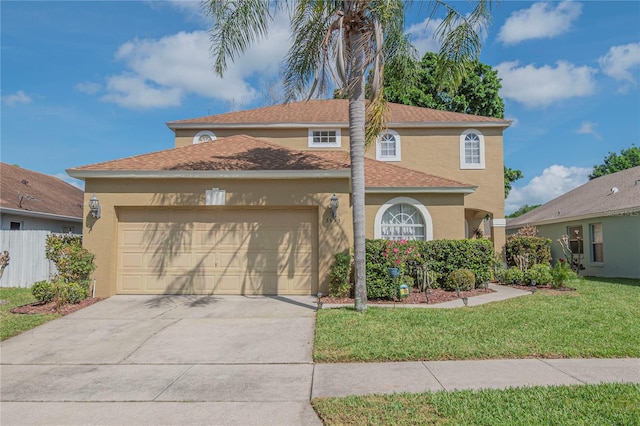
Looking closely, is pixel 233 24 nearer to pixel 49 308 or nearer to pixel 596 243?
pixel 49 308

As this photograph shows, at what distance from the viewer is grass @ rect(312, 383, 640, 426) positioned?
13.3 ft

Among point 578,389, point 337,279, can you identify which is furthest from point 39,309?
point 578,389

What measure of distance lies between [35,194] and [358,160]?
53.9 feet

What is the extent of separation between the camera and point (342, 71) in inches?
347

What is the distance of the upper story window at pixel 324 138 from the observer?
18094 millimetres

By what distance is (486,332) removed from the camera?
729 cm

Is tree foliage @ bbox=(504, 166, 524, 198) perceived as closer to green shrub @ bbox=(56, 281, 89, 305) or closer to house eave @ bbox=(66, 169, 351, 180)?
house eave @ bbox=(66, 169, 351, 180)

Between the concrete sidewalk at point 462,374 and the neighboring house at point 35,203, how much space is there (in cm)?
1455

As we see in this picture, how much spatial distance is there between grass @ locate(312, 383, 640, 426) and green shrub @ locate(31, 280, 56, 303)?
326 inches

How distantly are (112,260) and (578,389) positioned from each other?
10725 millimetres

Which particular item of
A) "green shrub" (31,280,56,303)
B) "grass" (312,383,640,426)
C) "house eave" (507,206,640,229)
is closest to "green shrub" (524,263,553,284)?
"house eave" (507,206,640,229)

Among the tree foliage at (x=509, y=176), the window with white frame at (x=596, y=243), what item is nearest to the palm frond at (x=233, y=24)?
the window with white frame at (x=596, y=243)

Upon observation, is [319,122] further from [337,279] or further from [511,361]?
→ [511,361]

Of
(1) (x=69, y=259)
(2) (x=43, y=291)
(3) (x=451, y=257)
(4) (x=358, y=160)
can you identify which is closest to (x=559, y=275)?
(3) (x=451, y=257)
